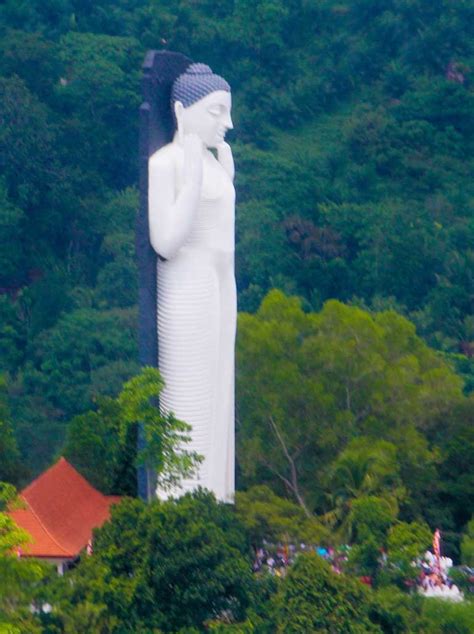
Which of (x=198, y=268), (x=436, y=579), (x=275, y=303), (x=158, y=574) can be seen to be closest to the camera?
(x=158, y=574)

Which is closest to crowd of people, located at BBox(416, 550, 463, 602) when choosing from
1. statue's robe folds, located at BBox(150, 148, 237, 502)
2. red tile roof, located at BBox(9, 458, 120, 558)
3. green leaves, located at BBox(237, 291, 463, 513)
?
green leaves, located at BBox(237, 291, 463, 513)

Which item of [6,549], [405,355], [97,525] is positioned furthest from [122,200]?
[6,549]

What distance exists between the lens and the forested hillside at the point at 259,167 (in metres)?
29.4

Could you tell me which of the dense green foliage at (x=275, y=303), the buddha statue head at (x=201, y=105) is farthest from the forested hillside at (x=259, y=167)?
the buddha statue head at (x=201, y=105)

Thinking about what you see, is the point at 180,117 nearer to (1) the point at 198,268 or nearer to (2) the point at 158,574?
(1) the point at 198,268

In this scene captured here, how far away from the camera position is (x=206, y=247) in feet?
61.4

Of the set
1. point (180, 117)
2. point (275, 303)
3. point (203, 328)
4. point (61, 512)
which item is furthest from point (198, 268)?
point (275, 303)

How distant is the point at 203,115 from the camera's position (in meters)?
18.5

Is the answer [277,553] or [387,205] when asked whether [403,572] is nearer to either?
[277,553]

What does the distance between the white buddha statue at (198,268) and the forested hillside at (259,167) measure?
7959 mm

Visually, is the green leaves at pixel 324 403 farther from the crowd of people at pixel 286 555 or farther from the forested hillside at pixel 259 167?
the forested hillside at pixel 259 167

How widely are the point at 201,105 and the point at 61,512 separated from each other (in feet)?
12.7

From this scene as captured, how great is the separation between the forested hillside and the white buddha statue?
26.1 feet

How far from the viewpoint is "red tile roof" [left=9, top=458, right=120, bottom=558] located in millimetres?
18922
